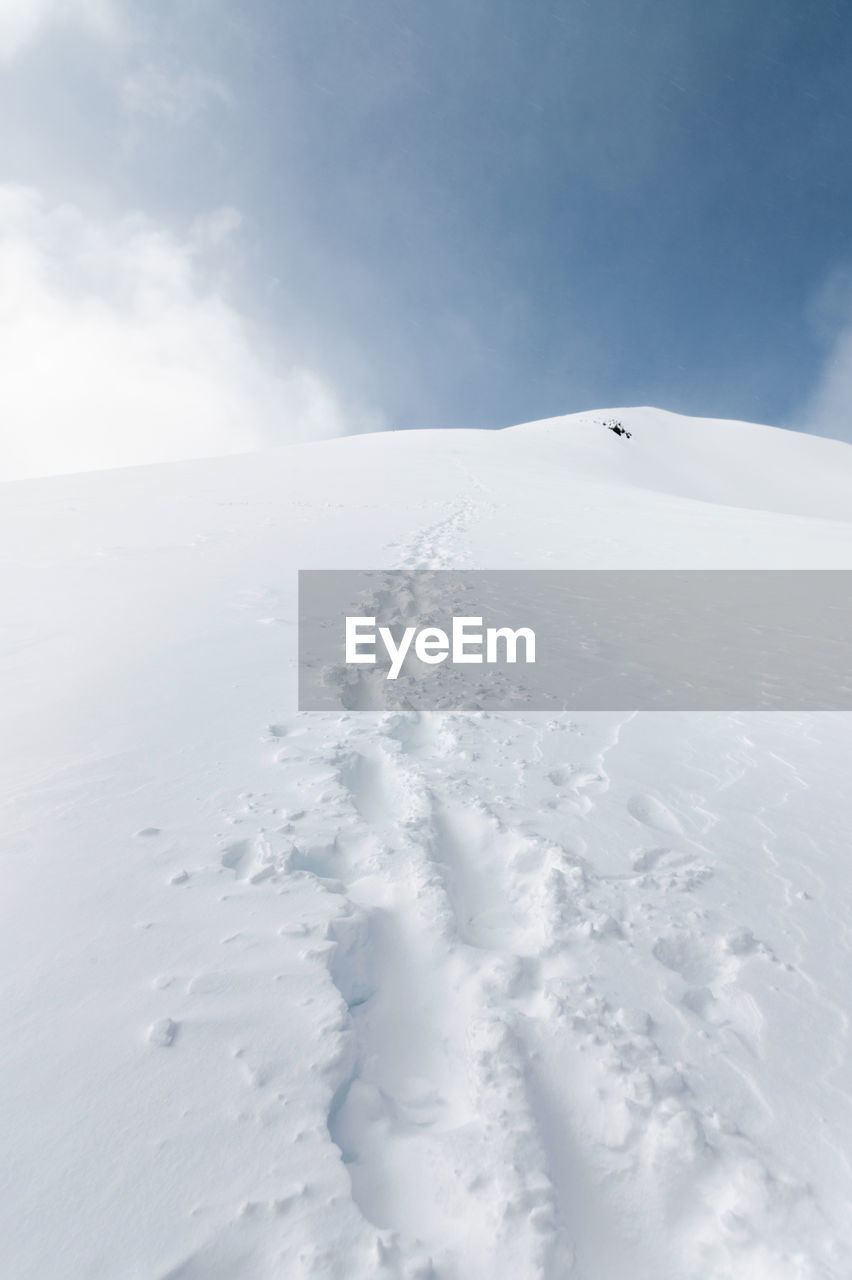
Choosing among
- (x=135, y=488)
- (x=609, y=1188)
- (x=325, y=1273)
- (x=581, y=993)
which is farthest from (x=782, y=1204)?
(x=135, y=488)

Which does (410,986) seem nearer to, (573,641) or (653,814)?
(653,814)

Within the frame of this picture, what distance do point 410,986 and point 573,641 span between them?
16.8 ft

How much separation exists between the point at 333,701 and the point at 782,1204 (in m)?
4.05

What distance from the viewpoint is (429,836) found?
372 centimetres

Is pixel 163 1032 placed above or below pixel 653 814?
below

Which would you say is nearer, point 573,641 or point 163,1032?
point 163,1032

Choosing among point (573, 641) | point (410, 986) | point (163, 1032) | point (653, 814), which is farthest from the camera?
point (573, 641)

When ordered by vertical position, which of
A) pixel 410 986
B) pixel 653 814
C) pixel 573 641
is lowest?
pixel 410 986

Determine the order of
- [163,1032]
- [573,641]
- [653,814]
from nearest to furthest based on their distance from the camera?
[163,1032], [653,814], [573,641]

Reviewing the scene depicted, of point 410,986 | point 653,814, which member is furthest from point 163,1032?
point 653,814

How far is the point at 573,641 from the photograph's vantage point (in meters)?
7.39

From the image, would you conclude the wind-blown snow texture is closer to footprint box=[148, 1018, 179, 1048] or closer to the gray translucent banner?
footprint box=[148, 1018, 179, 1048]

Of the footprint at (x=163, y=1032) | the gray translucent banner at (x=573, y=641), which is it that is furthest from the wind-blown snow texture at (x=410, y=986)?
the gray translucent banner at (x=573, y=641)

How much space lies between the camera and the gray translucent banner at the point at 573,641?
5926 mm
